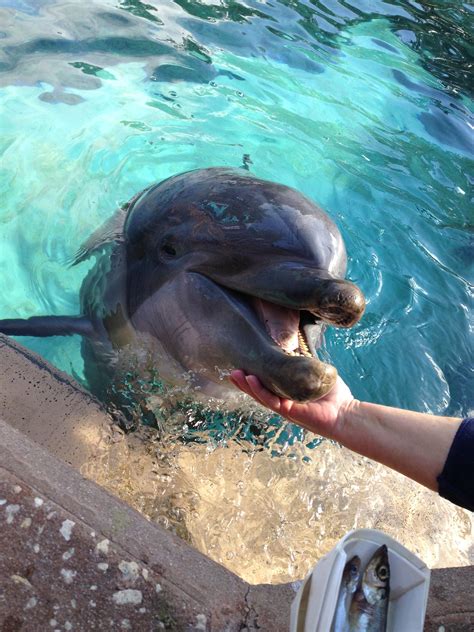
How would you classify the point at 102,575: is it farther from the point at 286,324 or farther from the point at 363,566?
the point at 286,324

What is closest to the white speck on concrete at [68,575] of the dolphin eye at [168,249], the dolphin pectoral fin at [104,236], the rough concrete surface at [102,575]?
the rough concrete surface at [102,575]

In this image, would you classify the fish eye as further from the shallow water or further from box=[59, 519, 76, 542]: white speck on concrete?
the shallow water

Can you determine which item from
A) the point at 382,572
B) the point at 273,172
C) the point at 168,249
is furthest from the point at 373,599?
the point at 273,172

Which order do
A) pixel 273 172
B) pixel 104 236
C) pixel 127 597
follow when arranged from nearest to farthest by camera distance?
pixel 127 597 → pixel 104 236 → pixel 273 172

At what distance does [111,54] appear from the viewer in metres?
9.32

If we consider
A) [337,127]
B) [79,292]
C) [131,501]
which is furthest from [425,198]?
[131,501]

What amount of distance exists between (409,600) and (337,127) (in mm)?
8032

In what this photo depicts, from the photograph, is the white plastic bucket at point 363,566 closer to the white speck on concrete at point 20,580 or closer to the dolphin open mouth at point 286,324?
the white speck on concrete at point 20,580

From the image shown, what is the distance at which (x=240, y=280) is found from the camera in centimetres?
312

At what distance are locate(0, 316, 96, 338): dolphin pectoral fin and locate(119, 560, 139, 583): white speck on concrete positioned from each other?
248cm

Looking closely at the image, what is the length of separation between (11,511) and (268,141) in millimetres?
6799

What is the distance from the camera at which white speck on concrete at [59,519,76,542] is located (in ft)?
7.06

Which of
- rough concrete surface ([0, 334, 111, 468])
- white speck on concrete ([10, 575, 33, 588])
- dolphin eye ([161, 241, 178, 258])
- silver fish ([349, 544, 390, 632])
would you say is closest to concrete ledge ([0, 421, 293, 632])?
white speck on concrete ([10, 575, 33, 588])

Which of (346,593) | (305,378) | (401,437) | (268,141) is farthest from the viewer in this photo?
(268,141)
